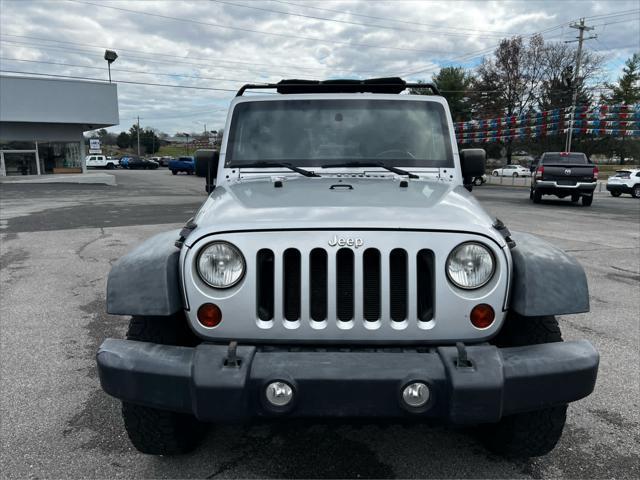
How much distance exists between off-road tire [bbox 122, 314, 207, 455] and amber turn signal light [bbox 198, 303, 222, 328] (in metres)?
0.28

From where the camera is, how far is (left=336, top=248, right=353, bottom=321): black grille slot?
223 centimetres

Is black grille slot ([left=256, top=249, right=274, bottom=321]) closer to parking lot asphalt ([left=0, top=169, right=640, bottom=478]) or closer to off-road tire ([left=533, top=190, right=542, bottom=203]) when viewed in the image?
parking lot asphalt ([left=0, top=169, right=640, bottom=478])

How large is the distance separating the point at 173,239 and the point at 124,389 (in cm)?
79

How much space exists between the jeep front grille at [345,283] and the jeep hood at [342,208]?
0.13m

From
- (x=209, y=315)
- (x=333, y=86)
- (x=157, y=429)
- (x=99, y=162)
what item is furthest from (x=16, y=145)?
(x=209, y=315)

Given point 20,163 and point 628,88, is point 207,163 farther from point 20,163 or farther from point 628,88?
point 628,88

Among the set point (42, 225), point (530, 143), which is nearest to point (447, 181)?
point (42, 225)

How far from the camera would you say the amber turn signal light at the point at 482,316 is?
223cm

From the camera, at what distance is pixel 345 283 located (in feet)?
7.35

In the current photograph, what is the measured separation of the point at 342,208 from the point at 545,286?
946 millimetres

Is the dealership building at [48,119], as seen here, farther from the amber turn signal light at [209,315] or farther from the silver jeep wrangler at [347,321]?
the amber turn signal light at [209,315]

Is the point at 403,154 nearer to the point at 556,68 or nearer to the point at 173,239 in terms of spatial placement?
the point at 173,239

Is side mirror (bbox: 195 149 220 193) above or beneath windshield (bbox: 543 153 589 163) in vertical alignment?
above

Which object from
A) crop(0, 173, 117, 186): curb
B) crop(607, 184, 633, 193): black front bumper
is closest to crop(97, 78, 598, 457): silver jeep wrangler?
crop(607, 184, 633, 193): black front bumper
